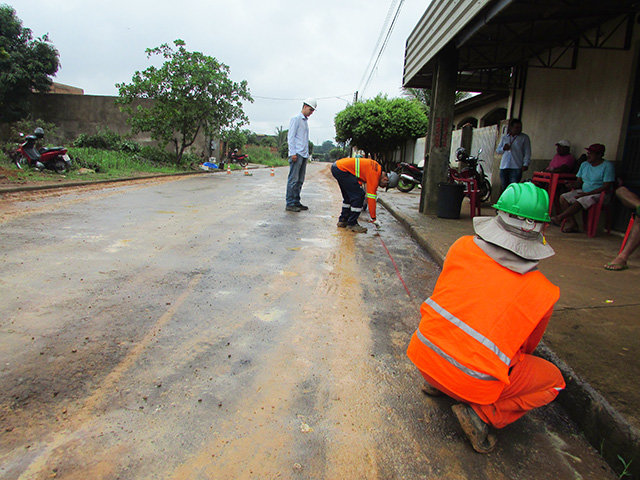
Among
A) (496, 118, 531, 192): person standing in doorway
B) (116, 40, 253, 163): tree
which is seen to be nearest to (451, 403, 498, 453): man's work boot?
(496, 118, 531, 192): person standing in doorway

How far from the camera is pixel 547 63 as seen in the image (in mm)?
8773

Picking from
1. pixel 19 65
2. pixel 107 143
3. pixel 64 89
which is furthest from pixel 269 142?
pixel 107 143

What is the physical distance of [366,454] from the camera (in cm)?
195

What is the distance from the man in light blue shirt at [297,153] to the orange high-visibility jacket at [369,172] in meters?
1.96

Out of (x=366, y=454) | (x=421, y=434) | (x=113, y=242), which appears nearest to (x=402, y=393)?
(x=421, y=434)

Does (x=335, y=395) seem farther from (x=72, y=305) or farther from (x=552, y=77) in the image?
(x=552, y=77)

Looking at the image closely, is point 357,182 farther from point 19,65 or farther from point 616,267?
point 19,65

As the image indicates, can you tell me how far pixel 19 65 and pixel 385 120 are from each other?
62.9ft

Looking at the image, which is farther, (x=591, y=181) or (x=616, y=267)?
(x=591, y=181)

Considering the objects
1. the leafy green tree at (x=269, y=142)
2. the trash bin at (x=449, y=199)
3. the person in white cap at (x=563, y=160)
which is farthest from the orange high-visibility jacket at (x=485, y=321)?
the leafy green tree at (x=269, y=142)

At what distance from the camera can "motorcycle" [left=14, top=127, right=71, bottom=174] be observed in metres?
13.0

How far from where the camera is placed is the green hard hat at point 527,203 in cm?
196

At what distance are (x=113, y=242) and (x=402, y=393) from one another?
4.25 meters

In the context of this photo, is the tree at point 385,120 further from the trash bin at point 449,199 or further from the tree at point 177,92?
the trash bin at point 449,199
